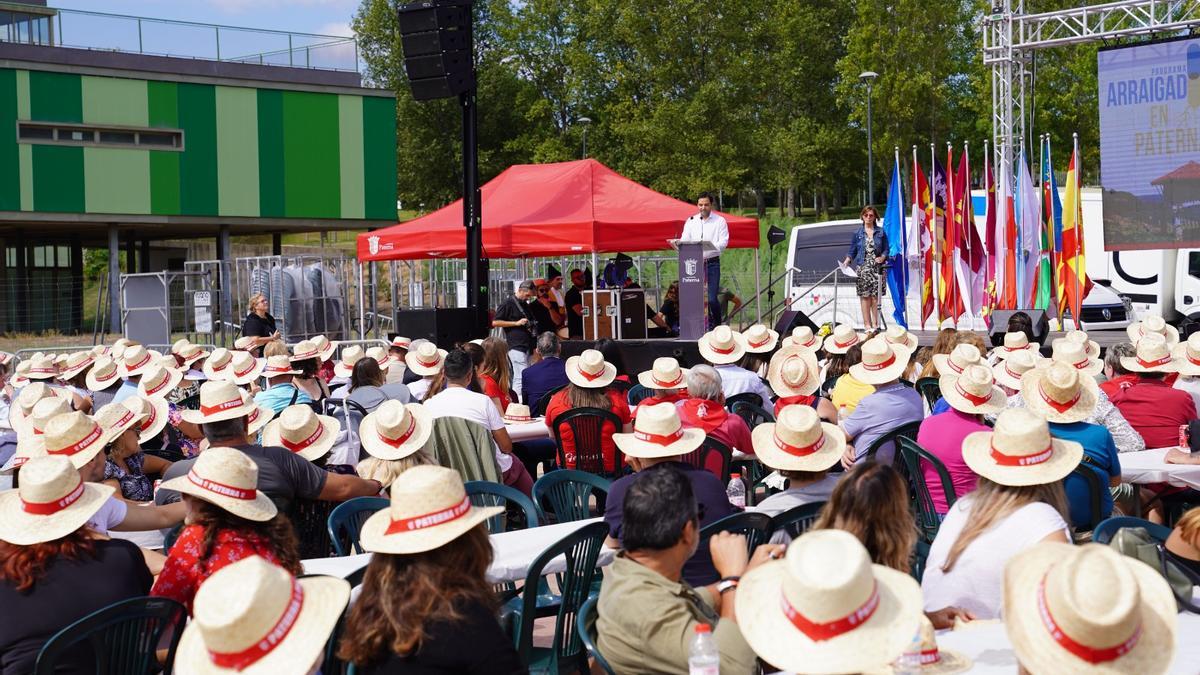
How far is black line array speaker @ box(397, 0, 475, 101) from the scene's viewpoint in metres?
11.4

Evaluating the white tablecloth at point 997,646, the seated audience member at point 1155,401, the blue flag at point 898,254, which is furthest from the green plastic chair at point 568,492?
the blue flag at point 898,254

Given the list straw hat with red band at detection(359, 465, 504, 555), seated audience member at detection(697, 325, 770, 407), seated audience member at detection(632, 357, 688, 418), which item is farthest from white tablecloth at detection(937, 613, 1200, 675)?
seated audience member at detection(697, 325, 770, 407)

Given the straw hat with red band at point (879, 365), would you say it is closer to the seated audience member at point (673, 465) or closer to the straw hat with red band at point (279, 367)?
the seated audience member at point (673, 465)

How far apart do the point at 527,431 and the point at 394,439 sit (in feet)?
8.38

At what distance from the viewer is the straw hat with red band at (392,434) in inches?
220

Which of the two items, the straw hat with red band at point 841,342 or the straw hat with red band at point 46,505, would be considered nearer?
the straw hat with red band at point 46,505

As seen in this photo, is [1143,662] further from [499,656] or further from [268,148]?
[268,148]

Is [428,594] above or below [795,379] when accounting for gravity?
below

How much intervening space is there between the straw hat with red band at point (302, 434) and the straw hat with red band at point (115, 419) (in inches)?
27.6

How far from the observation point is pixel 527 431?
815cm

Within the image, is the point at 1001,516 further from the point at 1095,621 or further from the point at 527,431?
the point at 527,431

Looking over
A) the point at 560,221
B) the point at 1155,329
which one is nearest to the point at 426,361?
the point at 1155,329

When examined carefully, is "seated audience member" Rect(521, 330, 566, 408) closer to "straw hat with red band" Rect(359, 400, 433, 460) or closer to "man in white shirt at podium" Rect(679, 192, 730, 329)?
"straw hat with red band" Rect(359, 400, 433, 460)

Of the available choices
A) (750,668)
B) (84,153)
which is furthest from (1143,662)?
(84,153)
